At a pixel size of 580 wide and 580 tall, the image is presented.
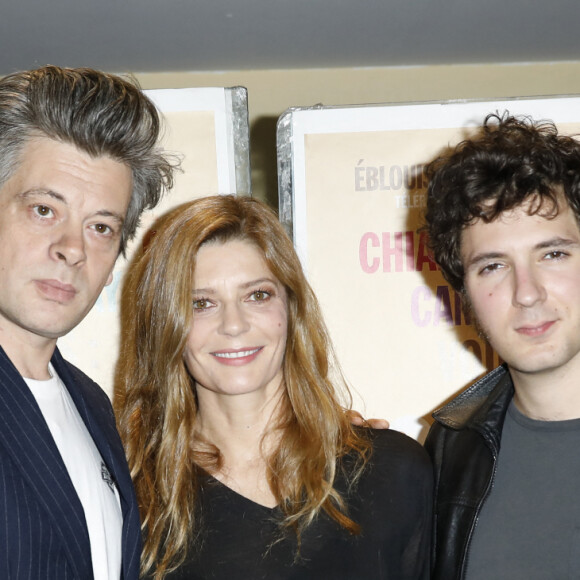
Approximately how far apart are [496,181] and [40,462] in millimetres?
1372

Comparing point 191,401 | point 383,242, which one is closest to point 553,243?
point 383,242

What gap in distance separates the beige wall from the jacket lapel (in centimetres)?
297

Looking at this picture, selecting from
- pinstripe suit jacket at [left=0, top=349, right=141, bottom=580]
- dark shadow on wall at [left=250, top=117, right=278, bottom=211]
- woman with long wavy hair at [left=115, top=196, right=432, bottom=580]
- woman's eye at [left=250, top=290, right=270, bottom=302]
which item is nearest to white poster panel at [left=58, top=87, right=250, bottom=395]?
woman with long wavy hair at [left=115, top=196, right=432, bottom=580]

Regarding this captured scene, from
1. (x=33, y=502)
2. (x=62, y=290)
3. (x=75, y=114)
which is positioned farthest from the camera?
(x=75, y=114)

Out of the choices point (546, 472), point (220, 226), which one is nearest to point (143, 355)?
point (220, 226)

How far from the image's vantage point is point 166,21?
3609 mm

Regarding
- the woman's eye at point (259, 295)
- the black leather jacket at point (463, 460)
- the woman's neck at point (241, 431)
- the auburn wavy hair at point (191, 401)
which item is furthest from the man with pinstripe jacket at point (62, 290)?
the black leather jacket at point (463, 460)

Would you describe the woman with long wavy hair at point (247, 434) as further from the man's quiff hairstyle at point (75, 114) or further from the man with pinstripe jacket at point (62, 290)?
the man's quiff hairstyle at point (75, 114)

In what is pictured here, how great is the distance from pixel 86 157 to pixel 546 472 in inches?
53.5

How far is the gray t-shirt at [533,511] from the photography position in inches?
73.8

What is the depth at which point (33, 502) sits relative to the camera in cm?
169

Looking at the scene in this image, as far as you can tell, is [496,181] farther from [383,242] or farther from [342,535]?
[342,535]

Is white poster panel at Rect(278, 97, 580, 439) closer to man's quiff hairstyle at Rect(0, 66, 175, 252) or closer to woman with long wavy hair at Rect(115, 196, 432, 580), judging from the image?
woman with long wavy hair at Rect(115, 196, 432, 580)

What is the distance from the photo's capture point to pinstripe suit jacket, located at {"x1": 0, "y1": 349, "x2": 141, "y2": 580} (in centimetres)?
163
